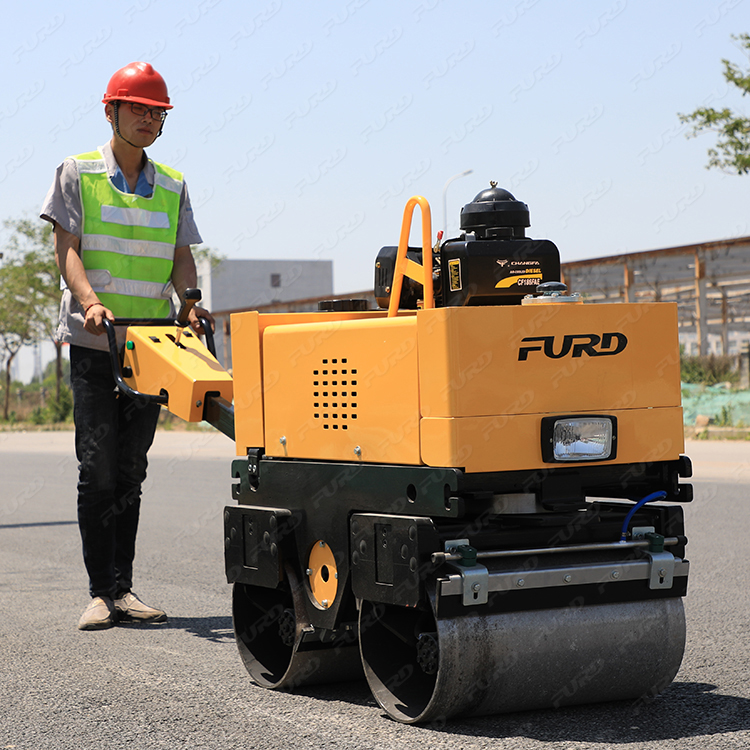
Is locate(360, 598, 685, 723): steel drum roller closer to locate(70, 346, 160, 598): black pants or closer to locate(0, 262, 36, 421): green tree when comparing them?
locate(70, 346, 160, 598): black pants

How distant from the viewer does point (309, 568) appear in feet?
14.0

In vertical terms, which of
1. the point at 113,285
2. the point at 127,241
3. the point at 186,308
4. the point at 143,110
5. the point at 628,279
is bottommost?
the point at 186,308

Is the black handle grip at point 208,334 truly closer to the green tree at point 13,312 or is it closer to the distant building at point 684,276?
the distant building at point 684,276

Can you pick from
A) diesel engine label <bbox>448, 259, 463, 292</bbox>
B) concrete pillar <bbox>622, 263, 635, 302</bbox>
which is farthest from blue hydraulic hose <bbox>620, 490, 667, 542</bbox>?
concrete pillar <bbox>622, 263, 635, 302</bbox>

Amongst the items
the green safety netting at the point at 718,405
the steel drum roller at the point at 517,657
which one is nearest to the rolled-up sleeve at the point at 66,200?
the steel drum roller at the point at 517,657

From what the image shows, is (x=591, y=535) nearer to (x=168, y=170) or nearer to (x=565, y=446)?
(x=565, y=446)

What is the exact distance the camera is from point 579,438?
151 inches

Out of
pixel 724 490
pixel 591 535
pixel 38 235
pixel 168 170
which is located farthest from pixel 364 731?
pixel 38 235

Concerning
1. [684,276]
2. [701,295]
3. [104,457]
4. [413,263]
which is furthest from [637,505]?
[684,276]

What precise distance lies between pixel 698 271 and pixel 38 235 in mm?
23407

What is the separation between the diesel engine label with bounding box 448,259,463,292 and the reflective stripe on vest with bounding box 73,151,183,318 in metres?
2.32

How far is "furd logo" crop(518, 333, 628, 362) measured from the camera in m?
3.77

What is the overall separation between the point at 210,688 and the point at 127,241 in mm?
2444

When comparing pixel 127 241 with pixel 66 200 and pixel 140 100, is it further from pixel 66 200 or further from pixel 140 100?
pixel 140 100
